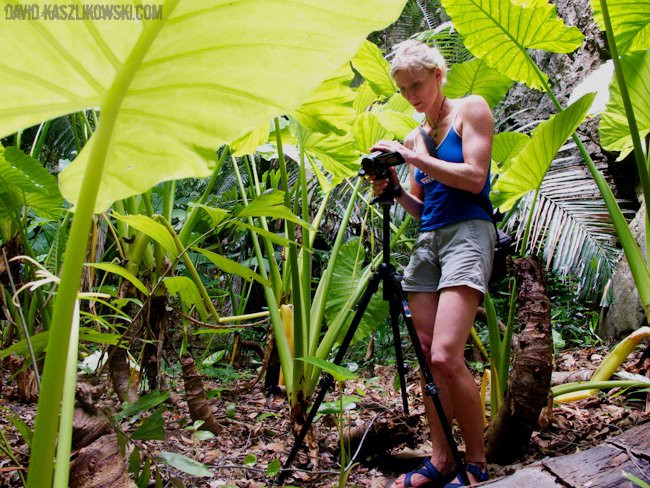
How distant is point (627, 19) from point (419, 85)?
0.73 meters

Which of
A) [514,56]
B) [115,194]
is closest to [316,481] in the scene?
[115,194]

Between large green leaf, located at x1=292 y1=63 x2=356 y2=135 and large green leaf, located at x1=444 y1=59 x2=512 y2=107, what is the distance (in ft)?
2.22

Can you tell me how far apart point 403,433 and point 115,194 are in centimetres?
138

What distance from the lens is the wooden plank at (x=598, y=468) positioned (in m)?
1.02

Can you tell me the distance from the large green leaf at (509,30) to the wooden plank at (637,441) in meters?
1.08

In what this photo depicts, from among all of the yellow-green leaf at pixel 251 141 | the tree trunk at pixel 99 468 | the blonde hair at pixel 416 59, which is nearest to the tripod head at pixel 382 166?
the blonde hair at pixel 416 59

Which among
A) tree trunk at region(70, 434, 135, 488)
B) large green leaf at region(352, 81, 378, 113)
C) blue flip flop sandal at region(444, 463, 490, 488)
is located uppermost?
large green leaf at region(352, 81, 378, 113)

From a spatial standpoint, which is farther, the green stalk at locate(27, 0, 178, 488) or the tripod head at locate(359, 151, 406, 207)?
the tripod head at locate(359, 151, 406, 207)

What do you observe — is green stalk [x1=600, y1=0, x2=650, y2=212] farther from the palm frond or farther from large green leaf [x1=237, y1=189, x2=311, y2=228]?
the palm frond

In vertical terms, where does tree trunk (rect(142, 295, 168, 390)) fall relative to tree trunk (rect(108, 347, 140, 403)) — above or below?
above

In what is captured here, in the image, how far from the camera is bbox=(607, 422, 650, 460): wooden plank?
109 centimetres

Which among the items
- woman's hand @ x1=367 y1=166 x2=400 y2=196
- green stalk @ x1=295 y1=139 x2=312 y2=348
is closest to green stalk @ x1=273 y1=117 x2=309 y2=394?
green stalk @ x1=295 y1=139 x2=312 y2=348

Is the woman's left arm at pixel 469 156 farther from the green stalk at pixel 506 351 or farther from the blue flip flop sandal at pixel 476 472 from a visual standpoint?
the blue flip flop sandal at pixel 476 472

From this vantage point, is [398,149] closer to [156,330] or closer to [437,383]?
[437,383]
